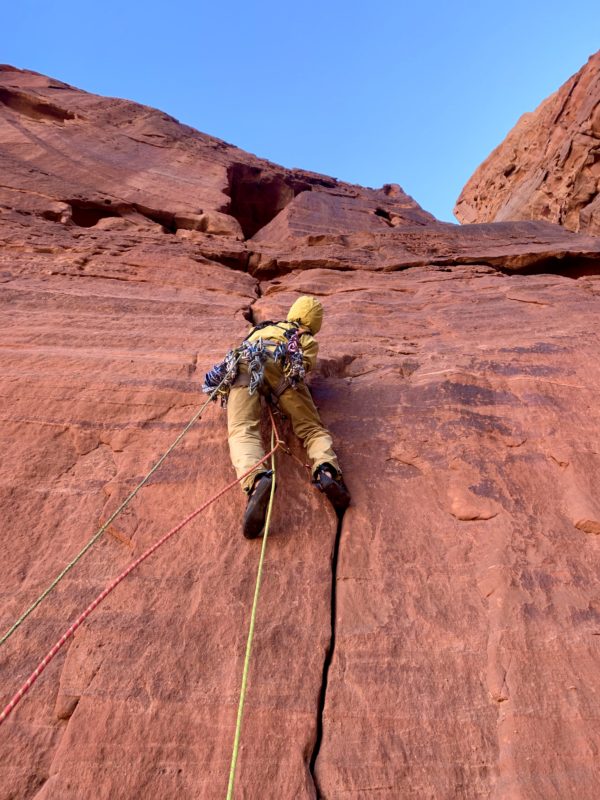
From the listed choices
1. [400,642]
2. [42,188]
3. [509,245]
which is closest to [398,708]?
[400,642]

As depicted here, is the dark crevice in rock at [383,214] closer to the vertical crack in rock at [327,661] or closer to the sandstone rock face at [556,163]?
the sandstone rock face at [556,163]

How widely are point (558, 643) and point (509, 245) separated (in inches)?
319

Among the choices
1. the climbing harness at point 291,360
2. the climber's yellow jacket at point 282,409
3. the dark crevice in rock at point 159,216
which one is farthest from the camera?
the dark crevice in rock at point 159,216

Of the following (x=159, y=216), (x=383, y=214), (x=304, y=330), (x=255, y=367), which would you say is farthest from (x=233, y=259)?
(x=383, y=214)

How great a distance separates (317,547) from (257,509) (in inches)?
21.1

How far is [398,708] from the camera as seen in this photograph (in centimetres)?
301

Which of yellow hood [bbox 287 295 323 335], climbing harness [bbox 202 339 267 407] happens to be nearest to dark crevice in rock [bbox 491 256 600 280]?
yellow hood [bbox 287 295 323 335]

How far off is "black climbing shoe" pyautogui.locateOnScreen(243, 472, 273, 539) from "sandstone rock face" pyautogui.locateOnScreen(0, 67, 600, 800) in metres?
0.19

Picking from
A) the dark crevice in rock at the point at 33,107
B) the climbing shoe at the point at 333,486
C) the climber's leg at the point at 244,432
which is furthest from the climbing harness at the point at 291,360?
the dark crevice in rock at the point at 33,107

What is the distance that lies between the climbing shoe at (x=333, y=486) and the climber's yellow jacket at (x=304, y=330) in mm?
1137

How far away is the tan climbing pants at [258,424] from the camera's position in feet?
13.6

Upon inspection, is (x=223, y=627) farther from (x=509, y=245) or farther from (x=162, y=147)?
(x=162, y=147)

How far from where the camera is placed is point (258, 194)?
49.8ft

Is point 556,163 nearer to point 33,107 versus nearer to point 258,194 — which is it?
point 258,194
